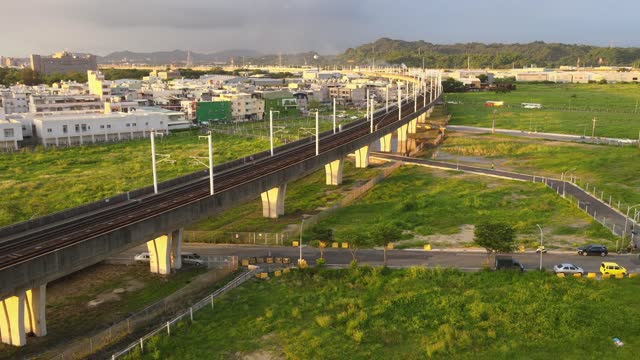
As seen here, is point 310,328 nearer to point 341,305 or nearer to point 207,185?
point 341,305

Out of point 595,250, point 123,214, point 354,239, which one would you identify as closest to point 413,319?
point 354,239

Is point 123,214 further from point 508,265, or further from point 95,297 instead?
point 508,265

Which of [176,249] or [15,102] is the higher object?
[15,102]

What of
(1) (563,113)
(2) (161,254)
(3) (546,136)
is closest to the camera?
(2) (161,254)

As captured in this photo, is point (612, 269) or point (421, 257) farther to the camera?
point (421, 257)

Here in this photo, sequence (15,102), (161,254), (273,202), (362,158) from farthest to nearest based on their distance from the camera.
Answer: (15,102), (362,158), (273,202), (161,254)

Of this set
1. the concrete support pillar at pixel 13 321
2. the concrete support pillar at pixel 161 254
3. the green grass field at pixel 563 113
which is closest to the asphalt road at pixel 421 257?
the concrete support pillar at pixel 161 254
